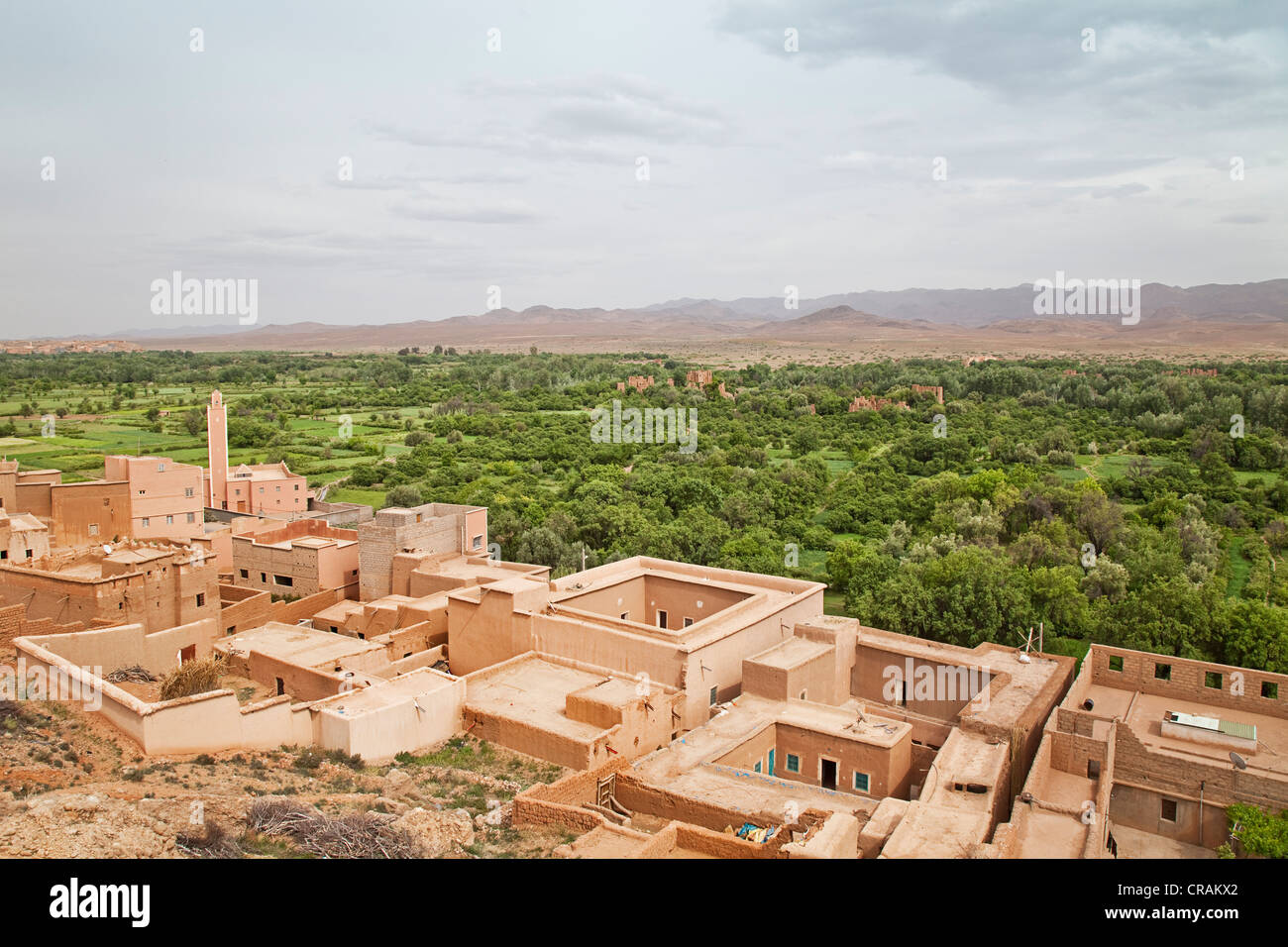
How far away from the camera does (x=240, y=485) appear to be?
39.3m

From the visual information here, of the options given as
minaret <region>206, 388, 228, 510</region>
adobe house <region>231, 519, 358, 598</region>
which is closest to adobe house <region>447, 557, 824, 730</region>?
adobe house <region>231, 519, 358, 598</region>

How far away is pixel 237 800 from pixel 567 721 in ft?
20.8

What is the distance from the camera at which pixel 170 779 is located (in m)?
11.6

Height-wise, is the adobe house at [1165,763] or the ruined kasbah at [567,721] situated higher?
the ruined kasbah at [567,721]

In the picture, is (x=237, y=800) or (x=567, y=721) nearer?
(x=237, y=800)

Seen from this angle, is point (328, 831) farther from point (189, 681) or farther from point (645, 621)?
point (645, 621)

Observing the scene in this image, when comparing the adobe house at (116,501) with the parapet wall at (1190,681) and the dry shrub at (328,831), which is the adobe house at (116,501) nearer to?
the dry shrub at (328,831)

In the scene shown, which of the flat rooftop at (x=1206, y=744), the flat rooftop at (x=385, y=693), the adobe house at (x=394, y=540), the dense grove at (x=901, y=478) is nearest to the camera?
the flat rooftop at (x=385, y=693)

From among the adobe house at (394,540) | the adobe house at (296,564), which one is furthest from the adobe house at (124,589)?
the adobe house at (296,564)

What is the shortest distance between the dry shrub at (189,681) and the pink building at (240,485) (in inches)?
937

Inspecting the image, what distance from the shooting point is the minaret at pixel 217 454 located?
3831cm

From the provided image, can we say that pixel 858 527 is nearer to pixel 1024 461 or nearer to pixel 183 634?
pixel 1024 461

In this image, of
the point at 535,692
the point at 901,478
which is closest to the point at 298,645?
the point at 535,692
